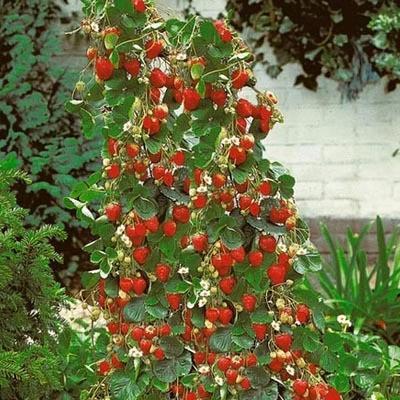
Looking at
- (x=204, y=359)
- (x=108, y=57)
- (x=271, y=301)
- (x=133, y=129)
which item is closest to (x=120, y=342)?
(x=204, y=359)

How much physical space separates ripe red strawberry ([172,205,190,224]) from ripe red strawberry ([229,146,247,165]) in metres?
0.14

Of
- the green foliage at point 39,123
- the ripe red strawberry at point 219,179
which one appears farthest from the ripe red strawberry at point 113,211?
the green foliage at point 39,123

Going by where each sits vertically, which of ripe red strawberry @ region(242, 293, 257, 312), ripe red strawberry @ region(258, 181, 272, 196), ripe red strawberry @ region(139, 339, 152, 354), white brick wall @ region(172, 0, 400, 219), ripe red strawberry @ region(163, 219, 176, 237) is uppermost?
ripe red strawberry @ region(258, 181, 272, 196)

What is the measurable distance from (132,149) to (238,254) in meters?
0.29

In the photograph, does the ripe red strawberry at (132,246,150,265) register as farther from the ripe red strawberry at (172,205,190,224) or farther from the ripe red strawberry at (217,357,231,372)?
the ripe red strawberry at (217,357,231,372)

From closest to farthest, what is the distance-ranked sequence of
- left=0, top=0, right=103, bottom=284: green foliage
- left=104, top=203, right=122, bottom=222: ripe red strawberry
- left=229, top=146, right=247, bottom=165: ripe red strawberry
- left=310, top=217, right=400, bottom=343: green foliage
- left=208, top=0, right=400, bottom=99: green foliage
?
left=229, top=146, right=247, bottom=165: ripe red strawberry, left=104, top=203, right=122, bottom=222: ripe red strawberry, left=310, top=217, right=400, bottom=343: green foliage, left=0, top=0, right=103, bottom=284: green foliage, left=208, top=0, right=400, bottom=99: green foliage

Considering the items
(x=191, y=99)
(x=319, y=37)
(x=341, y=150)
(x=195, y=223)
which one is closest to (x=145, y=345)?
(x=195, y=223)

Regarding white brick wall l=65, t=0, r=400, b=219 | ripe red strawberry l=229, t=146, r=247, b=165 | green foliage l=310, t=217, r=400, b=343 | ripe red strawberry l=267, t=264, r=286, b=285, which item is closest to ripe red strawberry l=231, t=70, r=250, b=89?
ripe red strawberry l=229, t=146, r=247, b=165

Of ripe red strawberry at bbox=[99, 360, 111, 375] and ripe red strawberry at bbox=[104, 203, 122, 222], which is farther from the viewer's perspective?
ripe red strawberry at bbox=[99, 360, 111, 375]

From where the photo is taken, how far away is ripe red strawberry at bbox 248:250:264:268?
191 cm

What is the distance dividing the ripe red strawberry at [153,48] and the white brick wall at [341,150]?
3.23m

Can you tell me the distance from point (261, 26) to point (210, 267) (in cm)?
345

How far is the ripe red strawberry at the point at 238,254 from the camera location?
6.23ft

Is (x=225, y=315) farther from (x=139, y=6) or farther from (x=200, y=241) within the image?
(x=139, y=6)
